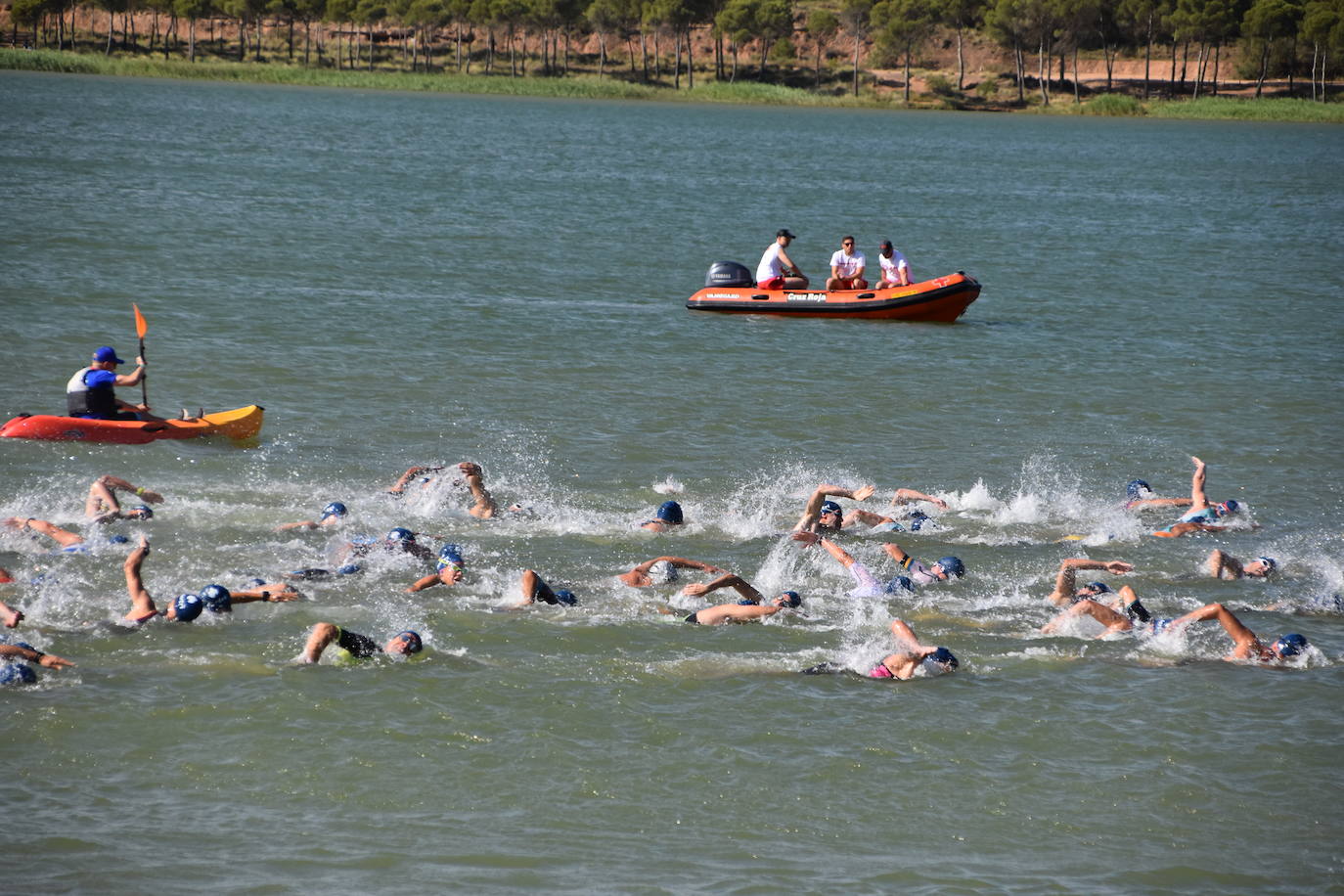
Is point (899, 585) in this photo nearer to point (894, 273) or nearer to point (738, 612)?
point (738, 612)

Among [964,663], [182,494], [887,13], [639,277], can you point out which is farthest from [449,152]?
[887,13]

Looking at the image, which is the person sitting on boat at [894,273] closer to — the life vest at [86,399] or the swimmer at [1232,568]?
the swimmer at [1232,568]

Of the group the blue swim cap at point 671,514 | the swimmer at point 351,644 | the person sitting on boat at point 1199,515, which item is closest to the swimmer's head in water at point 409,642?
the swimmer at point 351,644

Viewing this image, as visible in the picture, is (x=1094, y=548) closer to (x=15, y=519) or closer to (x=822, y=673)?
(x=822, y=673)

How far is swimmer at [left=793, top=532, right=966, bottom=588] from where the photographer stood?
14562mm

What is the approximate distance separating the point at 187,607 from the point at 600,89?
11100cm

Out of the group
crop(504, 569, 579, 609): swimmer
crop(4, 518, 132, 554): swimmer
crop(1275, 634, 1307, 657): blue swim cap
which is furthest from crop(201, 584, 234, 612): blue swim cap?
crop(1275, 634, 1307, 657): blue swim cap

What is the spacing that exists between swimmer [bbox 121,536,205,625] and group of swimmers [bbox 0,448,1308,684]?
1 centimetres

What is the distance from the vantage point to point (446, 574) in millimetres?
14172

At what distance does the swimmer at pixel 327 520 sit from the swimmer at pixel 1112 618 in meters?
7.66

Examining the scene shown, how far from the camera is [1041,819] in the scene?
10.6 m

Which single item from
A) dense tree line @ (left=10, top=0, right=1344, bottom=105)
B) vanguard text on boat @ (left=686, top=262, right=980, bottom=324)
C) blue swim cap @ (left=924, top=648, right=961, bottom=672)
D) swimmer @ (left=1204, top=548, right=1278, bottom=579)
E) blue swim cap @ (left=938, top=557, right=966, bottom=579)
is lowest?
blue swim cap @ (left=924, top=648, right=961, bottom=672)

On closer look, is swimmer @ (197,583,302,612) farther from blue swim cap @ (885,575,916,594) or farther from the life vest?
the life vest

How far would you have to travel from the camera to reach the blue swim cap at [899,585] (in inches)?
572
